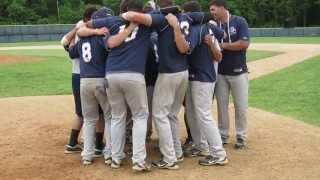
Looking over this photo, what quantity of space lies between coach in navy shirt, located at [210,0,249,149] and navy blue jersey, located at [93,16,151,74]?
4.14 ft

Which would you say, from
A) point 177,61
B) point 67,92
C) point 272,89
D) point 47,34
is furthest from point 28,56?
point 177,61

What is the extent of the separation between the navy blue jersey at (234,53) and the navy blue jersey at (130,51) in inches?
56.7

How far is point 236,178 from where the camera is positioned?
19.9 ft

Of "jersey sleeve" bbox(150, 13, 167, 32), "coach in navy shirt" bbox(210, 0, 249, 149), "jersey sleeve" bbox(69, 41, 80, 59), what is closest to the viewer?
"jersey sleeve" bbox(150, 13, 167, 32)

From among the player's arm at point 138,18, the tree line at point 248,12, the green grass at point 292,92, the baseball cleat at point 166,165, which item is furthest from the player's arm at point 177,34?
the tree line at point 248,12

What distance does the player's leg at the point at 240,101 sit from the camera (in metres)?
7.35

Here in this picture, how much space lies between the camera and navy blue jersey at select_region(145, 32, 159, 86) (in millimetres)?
6246

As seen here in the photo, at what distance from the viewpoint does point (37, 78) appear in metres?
16.1

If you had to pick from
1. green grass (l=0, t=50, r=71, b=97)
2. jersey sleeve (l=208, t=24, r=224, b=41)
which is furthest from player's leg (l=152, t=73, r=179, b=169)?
green grass (l=0, t=50, r=71, b=97)

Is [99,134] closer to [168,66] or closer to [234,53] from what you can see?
[168,66]

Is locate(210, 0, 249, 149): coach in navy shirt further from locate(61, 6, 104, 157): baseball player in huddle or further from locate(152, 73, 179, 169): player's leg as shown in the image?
locate(61, 6, 104, 157): baseball player in huddle

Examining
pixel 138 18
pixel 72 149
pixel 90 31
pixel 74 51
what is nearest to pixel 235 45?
pixel 138 18

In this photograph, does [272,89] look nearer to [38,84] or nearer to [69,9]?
[38,84]

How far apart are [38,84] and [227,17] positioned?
8.67 m
